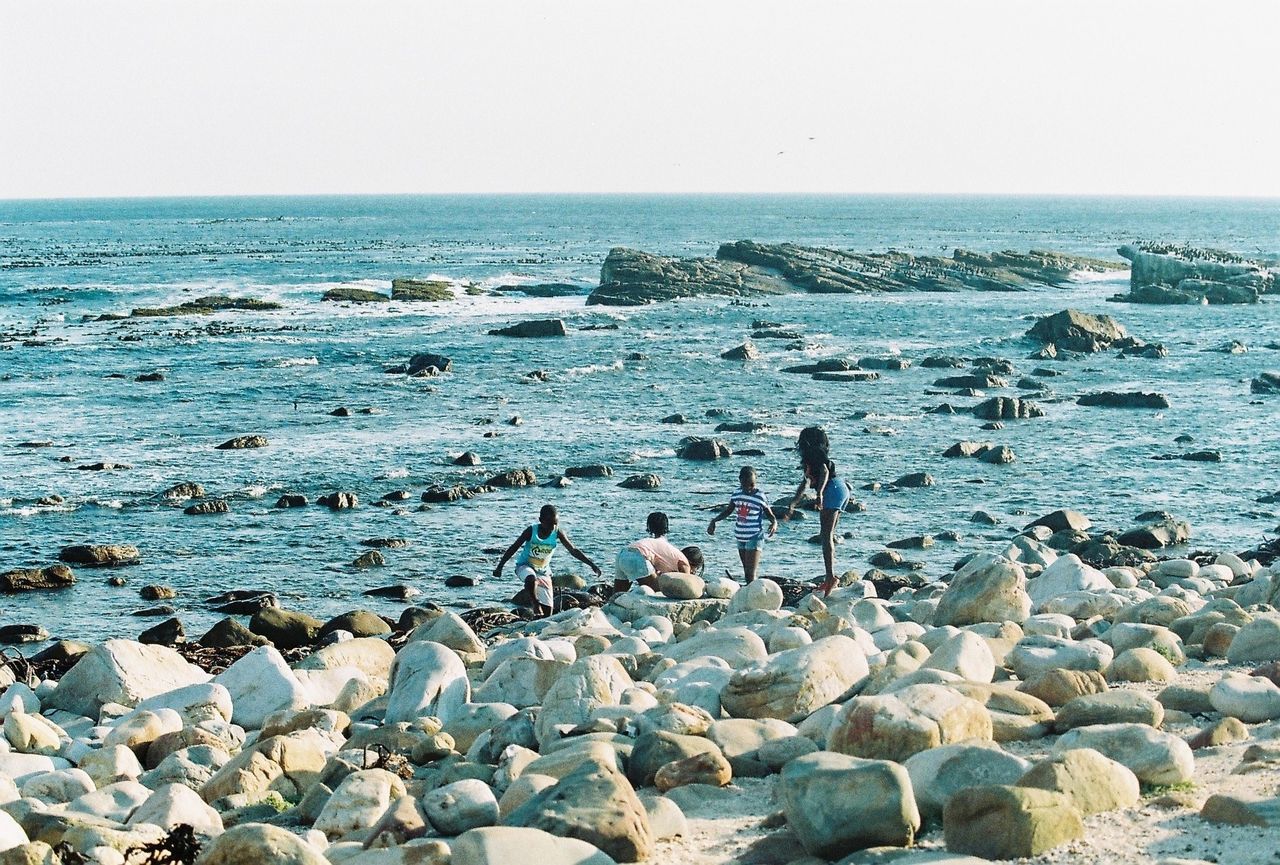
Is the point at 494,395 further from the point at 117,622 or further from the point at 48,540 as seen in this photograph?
the point at 117,622

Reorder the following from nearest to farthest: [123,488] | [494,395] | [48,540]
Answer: [48,540] → [123,488] → [494,395]

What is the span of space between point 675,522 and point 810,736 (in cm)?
1782

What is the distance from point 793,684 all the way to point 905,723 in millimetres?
1694

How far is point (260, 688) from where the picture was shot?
12633mm

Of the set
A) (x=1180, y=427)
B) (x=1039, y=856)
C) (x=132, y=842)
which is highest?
(x=1039, y=856)

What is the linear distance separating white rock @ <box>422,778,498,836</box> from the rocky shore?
0.04 feet

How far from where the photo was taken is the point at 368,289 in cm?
8281

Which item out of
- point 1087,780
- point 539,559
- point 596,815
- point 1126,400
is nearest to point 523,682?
point 596,815

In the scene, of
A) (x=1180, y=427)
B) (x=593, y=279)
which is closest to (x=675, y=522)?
(x=1180, y=427)

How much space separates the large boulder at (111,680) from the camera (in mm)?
13727

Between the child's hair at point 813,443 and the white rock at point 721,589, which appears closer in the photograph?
the child's hair at point 813,443

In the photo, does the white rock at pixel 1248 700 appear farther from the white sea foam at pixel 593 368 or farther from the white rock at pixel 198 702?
the white sea foam at pixel 593 368

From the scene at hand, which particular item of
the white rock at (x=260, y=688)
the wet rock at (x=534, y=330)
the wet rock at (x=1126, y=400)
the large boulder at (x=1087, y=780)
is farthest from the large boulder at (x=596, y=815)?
the wet rock at (x=534, y=330)

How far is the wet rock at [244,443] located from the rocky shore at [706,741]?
19157 millimetres
